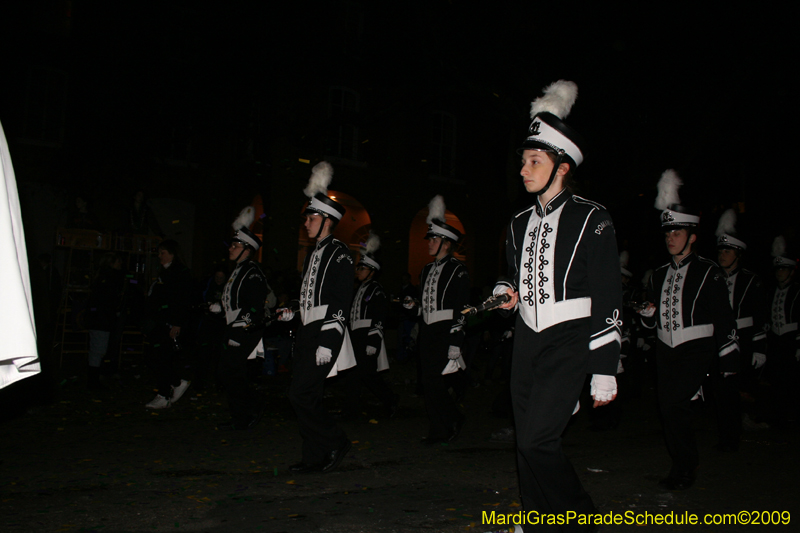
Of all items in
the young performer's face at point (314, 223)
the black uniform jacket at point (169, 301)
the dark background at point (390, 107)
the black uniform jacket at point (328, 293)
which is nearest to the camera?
the black uniform jacket at point (328, 293)

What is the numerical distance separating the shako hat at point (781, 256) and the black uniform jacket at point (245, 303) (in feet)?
22.6

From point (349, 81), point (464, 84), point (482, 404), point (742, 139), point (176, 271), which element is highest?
point (349, 81)

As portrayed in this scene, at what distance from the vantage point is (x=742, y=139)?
14250 millimetres

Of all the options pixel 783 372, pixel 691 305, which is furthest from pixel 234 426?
pixel 783 372

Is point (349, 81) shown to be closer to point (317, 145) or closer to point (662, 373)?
point (317, 145)

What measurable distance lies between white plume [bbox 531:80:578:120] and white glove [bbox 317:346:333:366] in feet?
8.22

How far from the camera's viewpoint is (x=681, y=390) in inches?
198

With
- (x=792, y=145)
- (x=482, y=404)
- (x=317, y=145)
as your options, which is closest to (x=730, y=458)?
(x=482, y=404)

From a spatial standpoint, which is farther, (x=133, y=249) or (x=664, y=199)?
(x=133, y=249)

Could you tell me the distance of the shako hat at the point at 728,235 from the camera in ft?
25.5

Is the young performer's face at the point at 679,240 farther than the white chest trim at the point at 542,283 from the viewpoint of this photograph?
Yes

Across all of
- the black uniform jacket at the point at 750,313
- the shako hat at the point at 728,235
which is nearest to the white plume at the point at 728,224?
the shako hat at the point at 728,235

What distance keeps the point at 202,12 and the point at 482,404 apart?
14.0 metres

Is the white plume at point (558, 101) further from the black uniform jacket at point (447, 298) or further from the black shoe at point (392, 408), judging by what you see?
the black shoe at point (392, 408)
